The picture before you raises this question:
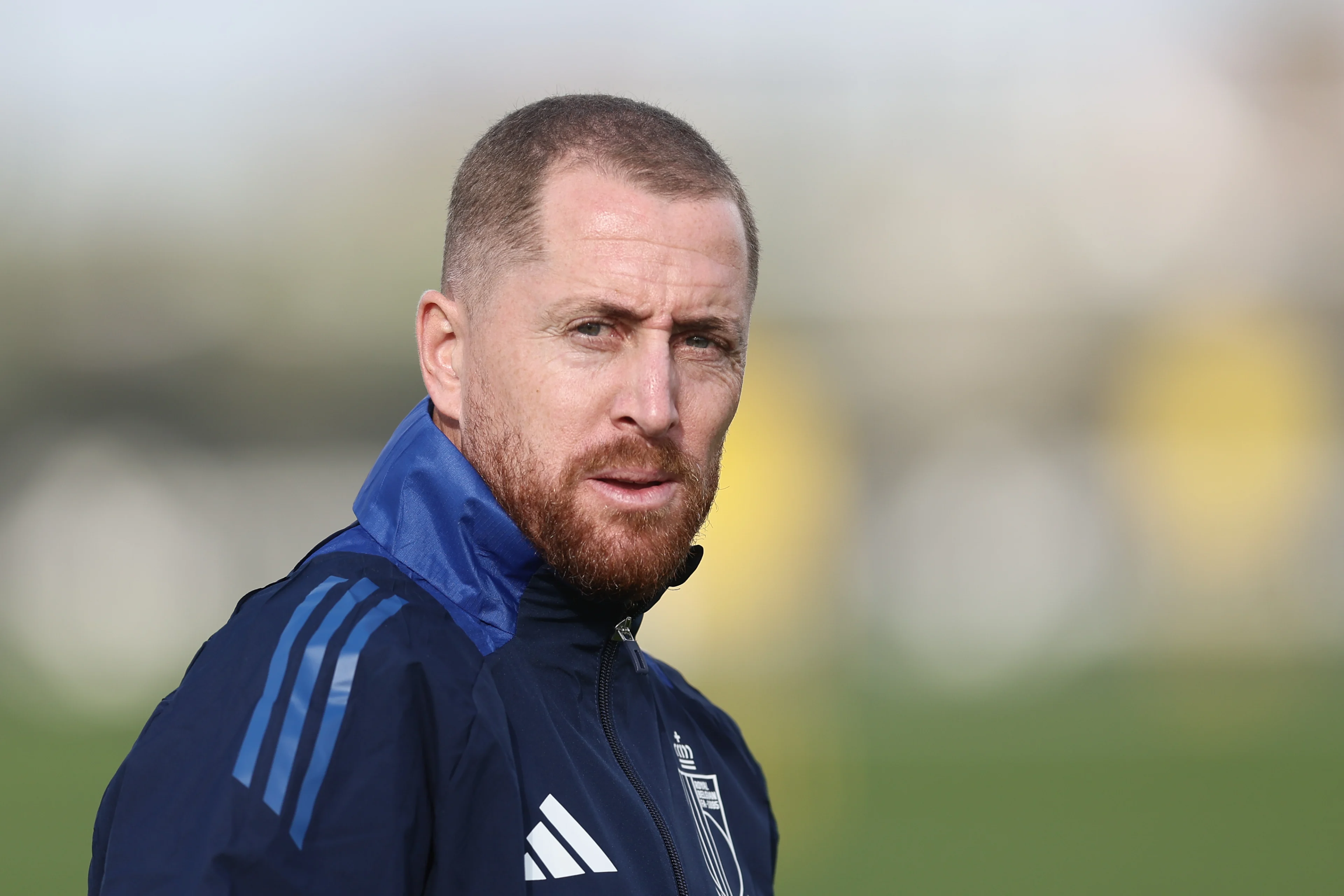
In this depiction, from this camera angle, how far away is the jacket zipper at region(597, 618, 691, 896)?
126 centimetres

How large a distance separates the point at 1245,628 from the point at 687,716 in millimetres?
12366

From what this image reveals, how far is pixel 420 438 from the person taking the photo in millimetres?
1295

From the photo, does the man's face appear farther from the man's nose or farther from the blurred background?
the blurred background

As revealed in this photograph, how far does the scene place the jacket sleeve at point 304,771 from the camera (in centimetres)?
97

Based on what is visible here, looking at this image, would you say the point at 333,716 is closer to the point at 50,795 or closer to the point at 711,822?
the point at 711,822

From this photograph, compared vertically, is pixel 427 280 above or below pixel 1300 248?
below

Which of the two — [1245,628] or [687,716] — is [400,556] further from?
[1245,628]

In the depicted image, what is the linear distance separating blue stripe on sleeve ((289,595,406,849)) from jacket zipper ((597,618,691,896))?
11.1 inches

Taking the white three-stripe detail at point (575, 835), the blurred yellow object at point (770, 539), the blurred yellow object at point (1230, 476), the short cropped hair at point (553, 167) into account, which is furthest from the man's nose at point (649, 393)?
the blurred yellow object at point (1230, 476)

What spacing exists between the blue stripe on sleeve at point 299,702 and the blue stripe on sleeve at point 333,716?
13mm

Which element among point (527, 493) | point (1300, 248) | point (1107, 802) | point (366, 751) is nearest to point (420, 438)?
point (527, 493)

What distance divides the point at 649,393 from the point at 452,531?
23 cm

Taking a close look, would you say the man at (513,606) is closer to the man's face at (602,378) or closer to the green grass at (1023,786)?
the man's face at (602,378)

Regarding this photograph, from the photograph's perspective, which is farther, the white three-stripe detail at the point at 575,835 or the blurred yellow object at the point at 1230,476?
the blurred yellow object at the point at 1230,476
